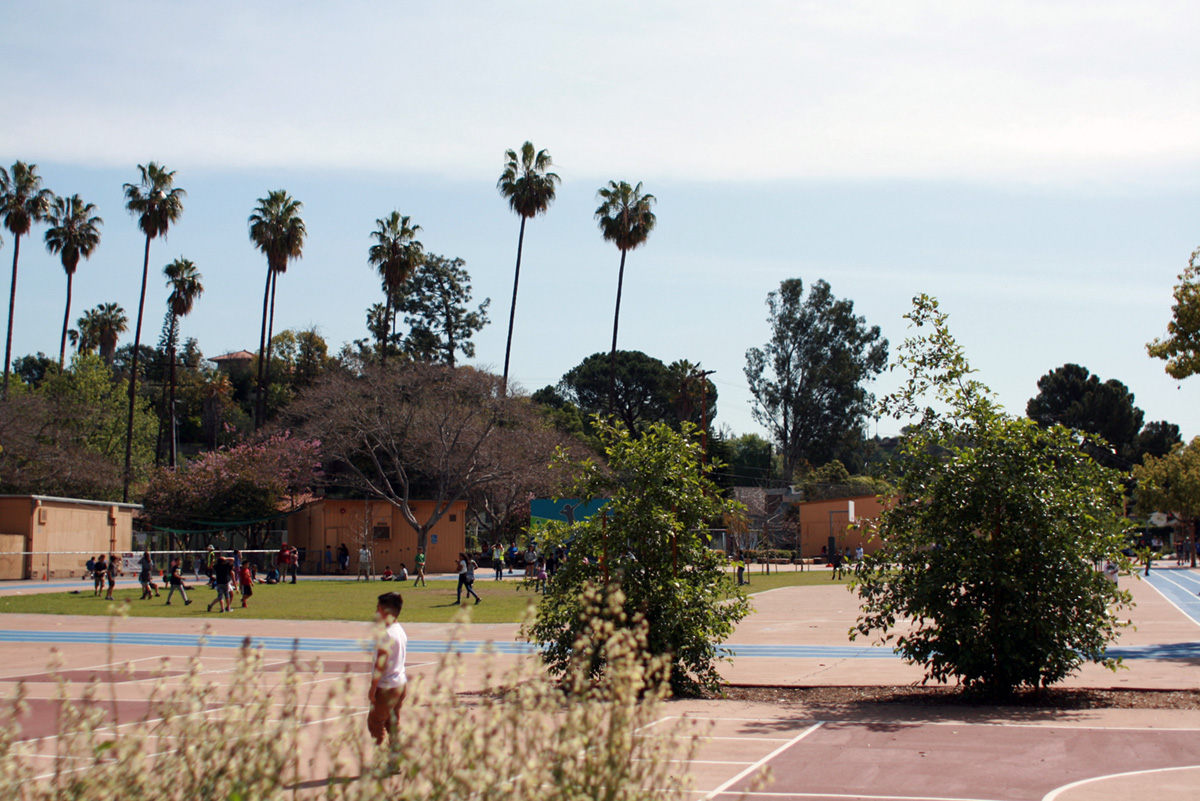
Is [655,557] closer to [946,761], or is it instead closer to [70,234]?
[946,761]

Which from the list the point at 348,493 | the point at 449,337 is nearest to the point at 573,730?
the point at 348,493

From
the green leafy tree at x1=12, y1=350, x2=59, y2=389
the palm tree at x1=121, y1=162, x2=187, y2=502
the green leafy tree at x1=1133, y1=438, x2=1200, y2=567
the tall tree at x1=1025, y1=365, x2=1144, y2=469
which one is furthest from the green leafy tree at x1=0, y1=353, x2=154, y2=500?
the tall tree at x1=1025, y1=365, x2=1144, y2=469

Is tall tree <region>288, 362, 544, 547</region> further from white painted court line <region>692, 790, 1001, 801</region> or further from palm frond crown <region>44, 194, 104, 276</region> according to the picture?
white painted court line <region>692, 790, 1001, 801</region>

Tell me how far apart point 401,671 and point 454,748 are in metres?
4.09

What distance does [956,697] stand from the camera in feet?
40.9

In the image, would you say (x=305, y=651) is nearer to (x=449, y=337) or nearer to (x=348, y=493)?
(x=348, y=493)

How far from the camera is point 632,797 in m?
3.71

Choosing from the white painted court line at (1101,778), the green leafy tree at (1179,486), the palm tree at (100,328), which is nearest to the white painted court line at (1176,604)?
the white painted court line at (1101,778)

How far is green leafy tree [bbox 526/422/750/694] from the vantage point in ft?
40.3

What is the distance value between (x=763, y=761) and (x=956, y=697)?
4.93 m

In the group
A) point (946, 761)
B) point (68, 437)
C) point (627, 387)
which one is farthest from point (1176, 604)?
point (627, 387)

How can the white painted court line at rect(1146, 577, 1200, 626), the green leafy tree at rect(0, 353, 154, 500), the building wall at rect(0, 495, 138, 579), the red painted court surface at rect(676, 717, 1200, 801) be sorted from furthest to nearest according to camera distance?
the green leafy tree at rect(0, 353, 154, 500)
the building wall at rect(0, 495, 138, 579)
the white painted court line at rect(1146, 577, 1200, 626)
the red painted court surface at rect(676, 717, 1200, 801)

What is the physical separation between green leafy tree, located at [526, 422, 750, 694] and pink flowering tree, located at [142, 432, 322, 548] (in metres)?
38.5

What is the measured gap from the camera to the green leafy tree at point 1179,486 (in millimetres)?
58969
